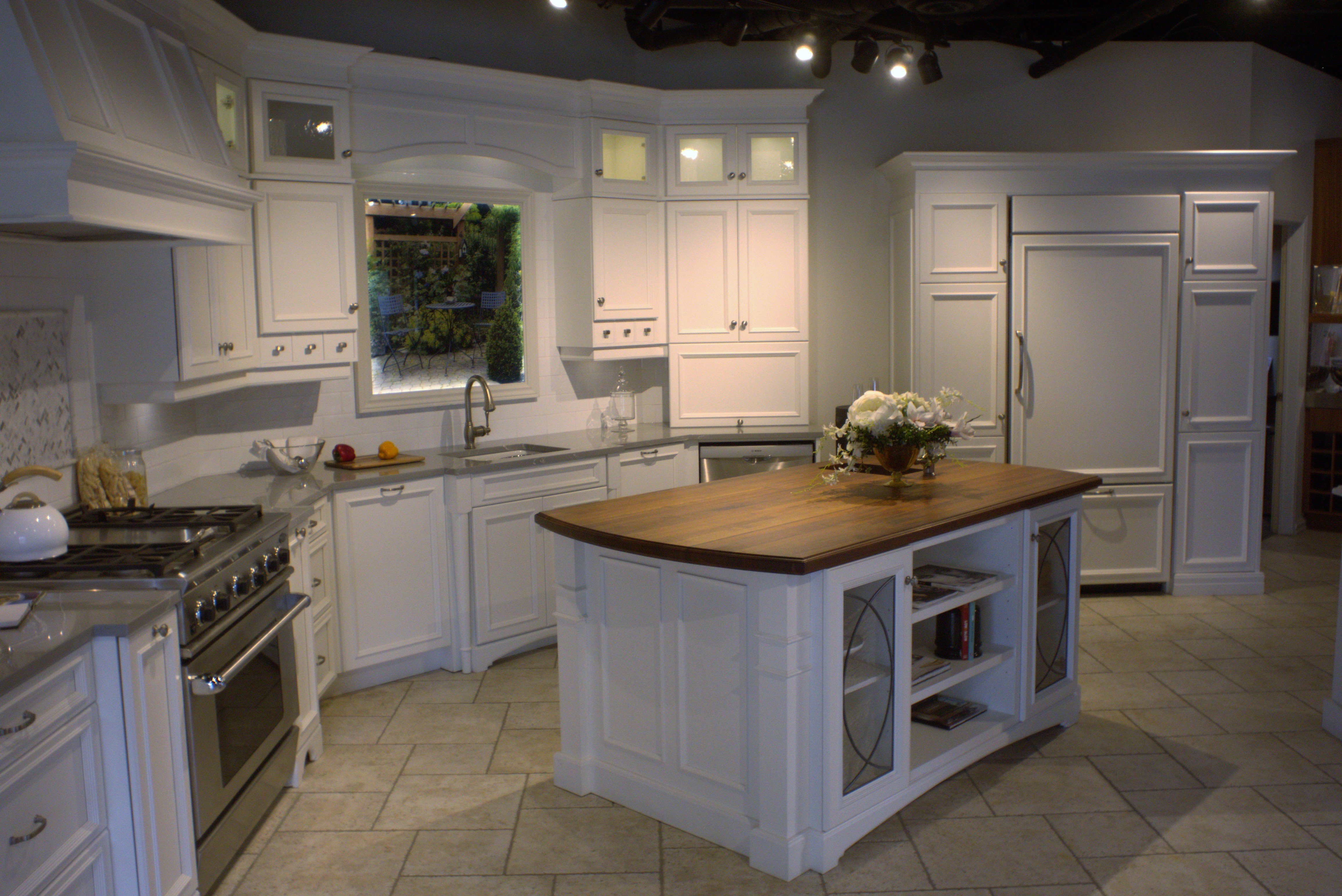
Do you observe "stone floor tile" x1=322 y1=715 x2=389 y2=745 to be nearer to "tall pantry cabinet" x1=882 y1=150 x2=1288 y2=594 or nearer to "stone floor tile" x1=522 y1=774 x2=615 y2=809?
"stone floor tile" x1=522 y1=774 x2=615 y2=809

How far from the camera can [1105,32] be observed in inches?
219

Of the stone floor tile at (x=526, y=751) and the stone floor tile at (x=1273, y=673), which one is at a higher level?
the stone floor tile at (x=1273, y=673)

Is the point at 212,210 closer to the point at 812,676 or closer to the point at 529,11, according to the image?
the point at 812,676

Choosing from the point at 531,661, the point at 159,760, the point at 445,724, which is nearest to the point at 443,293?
the point at 531,661

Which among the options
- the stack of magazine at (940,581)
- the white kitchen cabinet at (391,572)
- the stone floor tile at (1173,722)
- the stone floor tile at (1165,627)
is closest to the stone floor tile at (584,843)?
the stack of magazine at (940,581)

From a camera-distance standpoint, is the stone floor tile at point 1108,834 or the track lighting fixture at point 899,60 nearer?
the stone floor tile at point 1108,834

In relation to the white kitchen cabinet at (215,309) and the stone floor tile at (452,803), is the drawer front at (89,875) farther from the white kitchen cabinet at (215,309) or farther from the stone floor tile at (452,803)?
A: the white kitchen cabinet at (215,309)

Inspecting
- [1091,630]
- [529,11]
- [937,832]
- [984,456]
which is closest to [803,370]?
[984,456]

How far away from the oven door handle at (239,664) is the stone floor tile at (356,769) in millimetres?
573

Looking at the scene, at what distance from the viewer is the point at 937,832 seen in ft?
10.8

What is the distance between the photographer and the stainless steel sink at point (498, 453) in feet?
16.3

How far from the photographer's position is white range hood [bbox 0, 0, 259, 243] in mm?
2533

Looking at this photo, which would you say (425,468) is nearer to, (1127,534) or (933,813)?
→ (933,813)

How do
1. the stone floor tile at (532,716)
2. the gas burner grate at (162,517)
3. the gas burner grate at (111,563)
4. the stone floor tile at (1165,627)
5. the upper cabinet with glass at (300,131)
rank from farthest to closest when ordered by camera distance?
the stone floor tile at (1165,627), the upper cabinet with glass at (300,131), the stone floor tile at (532,716), the gas burner grate at (162,517), the gas burner grate at (111,563)
